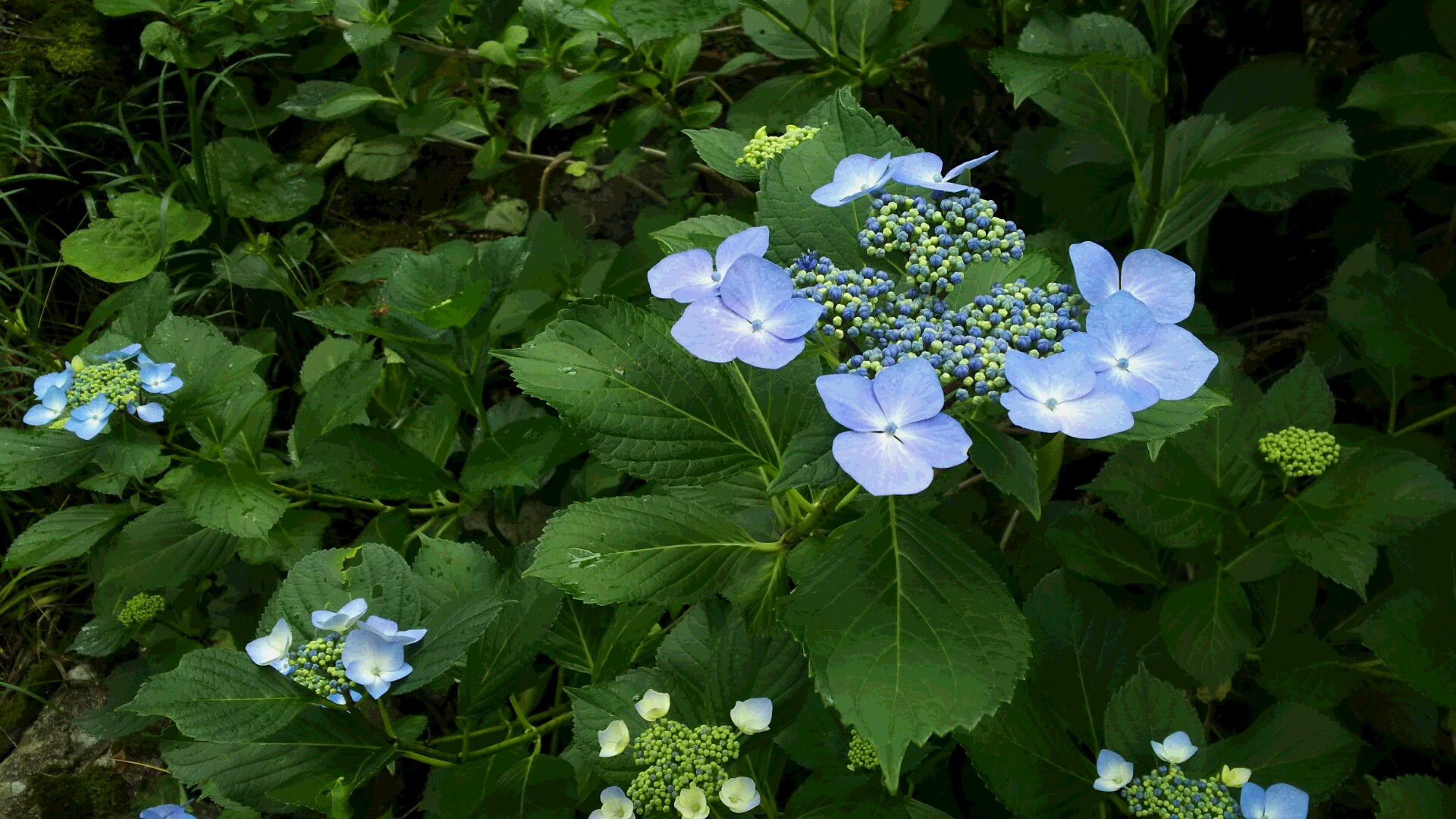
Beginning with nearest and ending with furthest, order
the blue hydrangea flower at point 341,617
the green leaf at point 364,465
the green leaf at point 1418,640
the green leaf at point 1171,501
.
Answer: the blue hydrangea flower at point 341,617
the green leaf at point 1418,640
the green leaf at point 1171,501
the green leaf at point 364,465

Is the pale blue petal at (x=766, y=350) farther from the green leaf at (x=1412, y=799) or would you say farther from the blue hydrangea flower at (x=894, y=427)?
the green leaf at (x=1412, y=799)

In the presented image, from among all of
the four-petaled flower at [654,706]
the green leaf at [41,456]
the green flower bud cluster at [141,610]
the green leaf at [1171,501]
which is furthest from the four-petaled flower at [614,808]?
the green flower bud cluster at [141,610]

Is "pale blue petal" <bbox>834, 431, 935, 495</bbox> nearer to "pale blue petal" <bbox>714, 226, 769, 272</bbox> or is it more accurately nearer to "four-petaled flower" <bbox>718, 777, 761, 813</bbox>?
"pale blue petal" <bbox>714, 226, 769, 272</bbox>

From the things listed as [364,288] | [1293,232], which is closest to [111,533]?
[364,288]

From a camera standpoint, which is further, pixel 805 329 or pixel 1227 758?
pixel 1227 758

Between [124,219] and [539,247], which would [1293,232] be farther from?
[124,219]

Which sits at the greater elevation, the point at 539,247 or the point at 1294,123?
the point at 1294,123

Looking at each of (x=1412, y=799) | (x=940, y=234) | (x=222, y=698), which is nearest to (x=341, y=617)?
(x=222, y=698)

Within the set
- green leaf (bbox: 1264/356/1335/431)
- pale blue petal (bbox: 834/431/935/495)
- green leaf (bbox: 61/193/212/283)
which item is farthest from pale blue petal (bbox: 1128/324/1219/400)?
green leaf (bbox: 61/193/212/283)
